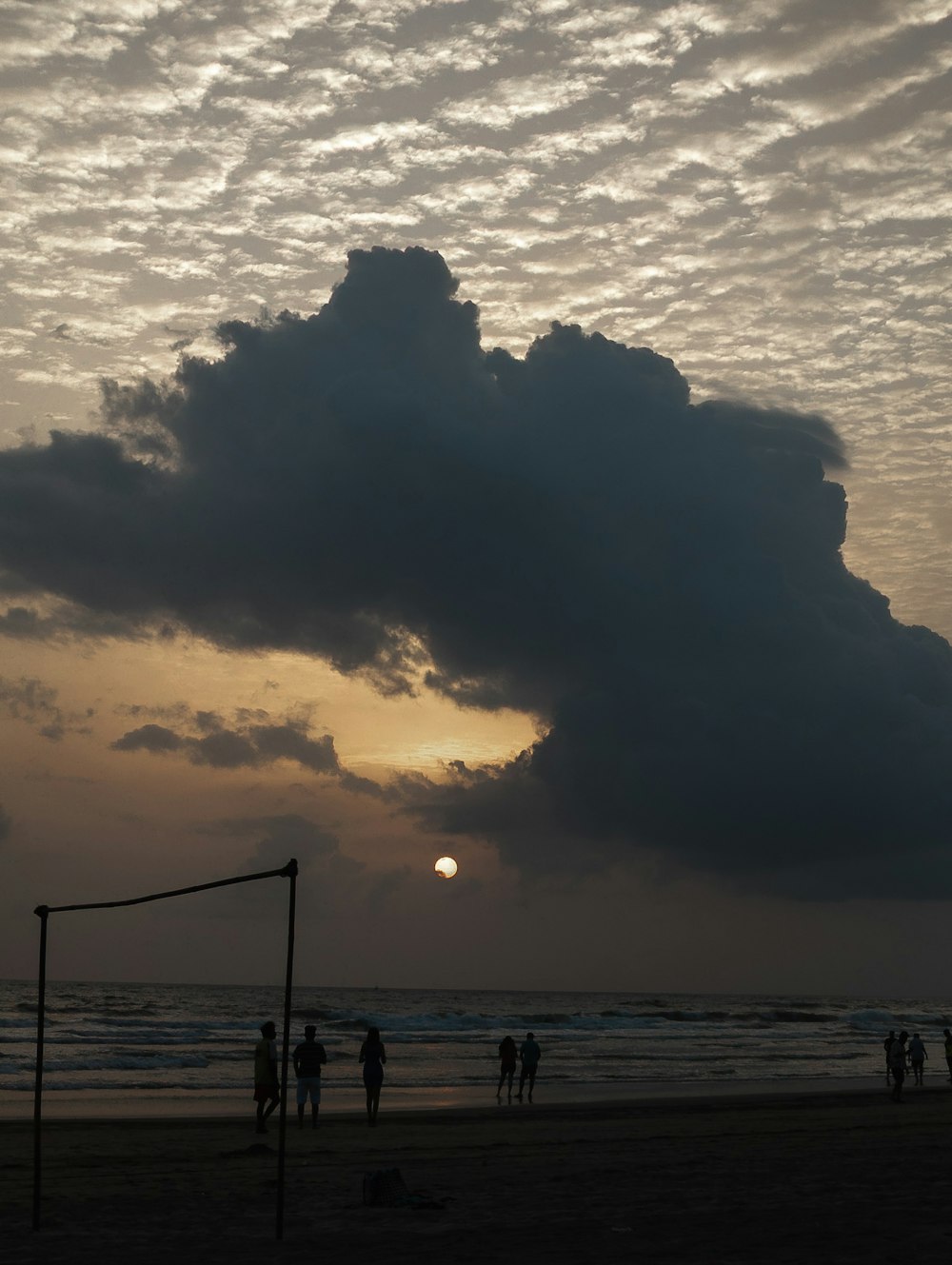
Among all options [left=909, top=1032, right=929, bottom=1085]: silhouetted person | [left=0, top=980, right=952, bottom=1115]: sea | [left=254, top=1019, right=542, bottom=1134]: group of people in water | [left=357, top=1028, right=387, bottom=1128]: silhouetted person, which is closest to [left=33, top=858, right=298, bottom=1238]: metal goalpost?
[left=254, top=1019, right=542, bottom=1134]: group of people in water

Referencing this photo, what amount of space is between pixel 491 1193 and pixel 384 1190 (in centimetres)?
188

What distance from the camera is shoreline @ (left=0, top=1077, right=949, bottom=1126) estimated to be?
31203 millimetres

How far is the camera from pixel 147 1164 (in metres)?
20.3

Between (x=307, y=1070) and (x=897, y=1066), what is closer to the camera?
(x=307, y=1070)

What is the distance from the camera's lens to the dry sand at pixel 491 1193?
12953 millimetres

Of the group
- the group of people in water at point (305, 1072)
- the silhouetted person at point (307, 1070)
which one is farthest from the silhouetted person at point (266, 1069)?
the silhouetted person at point (307, 1070)

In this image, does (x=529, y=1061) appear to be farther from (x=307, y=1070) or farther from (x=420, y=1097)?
(x=307, y=1070)

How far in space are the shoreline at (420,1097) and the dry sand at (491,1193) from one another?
3700 mm

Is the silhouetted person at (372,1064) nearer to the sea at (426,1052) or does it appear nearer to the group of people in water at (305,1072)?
the group of people in water at (305,1072)

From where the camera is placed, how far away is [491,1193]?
16.9 meters

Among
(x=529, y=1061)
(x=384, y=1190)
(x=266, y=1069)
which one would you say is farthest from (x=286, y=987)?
(x=529, y=1061)

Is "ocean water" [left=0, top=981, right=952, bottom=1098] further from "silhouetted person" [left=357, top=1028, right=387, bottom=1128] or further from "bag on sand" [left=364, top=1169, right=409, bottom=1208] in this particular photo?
"bag on sand" [left=364, top=1169, right=409, bottom=1208]

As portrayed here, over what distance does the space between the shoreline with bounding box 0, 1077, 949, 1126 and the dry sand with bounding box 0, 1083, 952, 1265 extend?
12.1 ft

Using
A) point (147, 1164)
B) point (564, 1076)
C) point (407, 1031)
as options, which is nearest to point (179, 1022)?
point (407, 1031)
